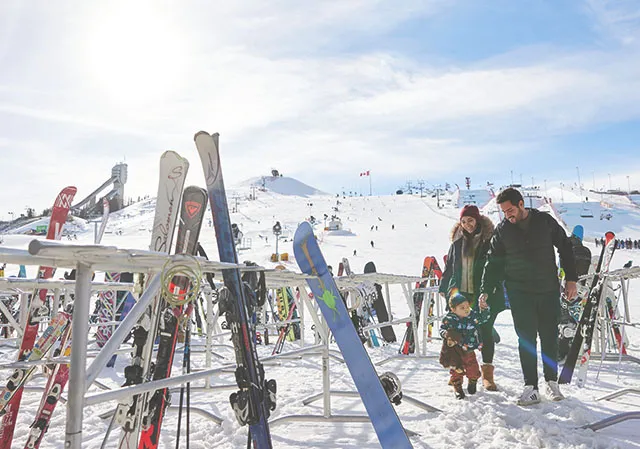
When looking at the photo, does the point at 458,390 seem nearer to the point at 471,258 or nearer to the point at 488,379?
the point at 488,379

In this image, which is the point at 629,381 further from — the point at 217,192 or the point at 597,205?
the point at 597,205

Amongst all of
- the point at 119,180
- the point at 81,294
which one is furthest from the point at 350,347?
the point at 119,180

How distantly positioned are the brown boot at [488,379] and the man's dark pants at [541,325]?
0.39 m

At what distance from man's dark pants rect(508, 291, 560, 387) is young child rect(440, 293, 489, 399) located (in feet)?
0.99

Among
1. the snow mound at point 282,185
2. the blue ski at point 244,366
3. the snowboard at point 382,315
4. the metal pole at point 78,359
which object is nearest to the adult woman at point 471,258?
the blue ski at point 244,366

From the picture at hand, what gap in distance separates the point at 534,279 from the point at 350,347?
190cm

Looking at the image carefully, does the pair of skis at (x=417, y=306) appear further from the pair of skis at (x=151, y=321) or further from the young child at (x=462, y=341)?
the pair of skis at (x=151, y=321)

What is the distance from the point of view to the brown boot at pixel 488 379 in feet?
12.4

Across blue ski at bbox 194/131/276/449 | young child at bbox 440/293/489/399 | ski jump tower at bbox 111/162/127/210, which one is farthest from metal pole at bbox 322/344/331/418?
A: ski jump tower at bbox 111/162/127/210

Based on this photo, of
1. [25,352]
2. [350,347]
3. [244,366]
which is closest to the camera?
[244,366]

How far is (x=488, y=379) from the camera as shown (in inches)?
151

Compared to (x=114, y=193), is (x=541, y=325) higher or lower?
lower

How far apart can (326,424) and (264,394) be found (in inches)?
53.1

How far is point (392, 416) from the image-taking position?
2.17m
